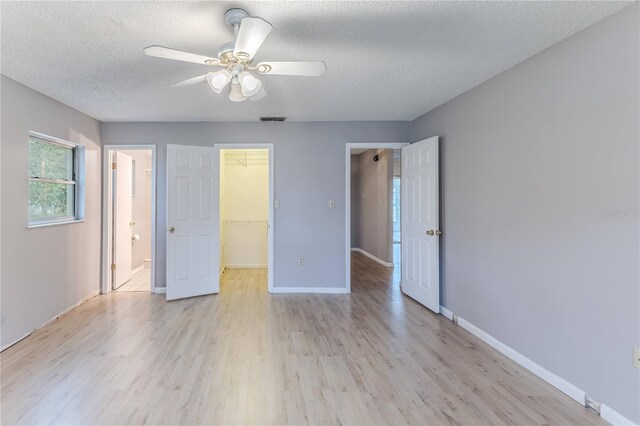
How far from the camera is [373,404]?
1.97 metres

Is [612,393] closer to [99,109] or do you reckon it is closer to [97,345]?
[97,345]

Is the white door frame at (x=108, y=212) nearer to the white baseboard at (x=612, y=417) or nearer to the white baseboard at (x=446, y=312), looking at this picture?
the white baseboard at (x=446, y=312)

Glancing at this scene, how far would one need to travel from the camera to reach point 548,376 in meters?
2.24

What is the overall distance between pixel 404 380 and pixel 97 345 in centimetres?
260

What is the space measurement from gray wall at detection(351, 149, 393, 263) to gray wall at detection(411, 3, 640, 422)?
310 cm

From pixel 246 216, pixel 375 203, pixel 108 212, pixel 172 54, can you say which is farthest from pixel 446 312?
pixel 108 212

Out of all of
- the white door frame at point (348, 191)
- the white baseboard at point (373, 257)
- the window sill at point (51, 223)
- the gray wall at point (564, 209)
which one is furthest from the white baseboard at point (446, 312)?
the window sill at point (51, 223)

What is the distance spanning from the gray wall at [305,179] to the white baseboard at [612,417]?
289 centimetres

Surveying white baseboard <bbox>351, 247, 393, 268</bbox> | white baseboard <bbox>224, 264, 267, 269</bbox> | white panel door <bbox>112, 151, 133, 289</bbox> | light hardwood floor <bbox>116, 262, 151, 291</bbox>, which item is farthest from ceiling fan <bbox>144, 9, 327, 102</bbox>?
white baseboard <bbox>351, 247, 393, 268</bbox>

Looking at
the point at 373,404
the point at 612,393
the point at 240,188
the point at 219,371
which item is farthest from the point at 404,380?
the point at 240,188

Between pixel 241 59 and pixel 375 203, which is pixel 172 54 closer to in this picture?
pixel 241 59

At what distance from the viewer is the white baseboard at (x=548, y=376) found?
184cm

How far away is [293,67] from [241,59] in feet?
1.06

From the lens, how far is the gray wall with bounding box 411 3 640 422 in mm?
1796
